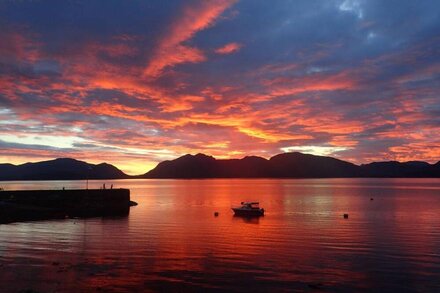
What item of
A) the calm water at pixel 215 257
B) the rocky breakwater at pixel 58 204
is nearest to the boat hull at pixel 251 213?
the calm water at pixel 215 257

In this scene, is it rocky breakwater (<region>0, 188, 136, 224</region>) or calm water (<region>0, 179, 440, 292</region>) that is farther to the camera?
rocky breakwater (<region>0, 188, 136, 224</region>)

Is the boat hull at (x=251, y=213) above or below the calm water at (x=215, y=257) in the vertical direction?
above

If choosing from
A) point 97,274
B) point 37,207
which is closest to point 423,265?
point 97,274

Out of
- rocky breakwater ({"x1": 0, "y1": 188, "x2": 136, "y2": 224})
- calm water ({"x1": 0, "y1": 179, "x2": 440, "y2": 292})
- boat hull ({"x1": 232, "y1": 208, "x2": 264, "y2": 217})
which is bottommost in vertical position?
calm water ({"x1": 0, "y1": 179, "x2": 440, "y2": 292})

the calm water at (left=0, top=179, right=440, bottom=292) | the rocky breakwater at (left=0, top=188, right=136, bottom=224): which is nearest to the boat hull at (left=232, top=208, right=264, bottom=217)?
the calm water at (left=0, top=179, right=440, bottom=292)

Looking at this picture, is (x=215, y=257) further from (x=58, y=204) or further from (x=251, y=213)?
(x=58, y=204)

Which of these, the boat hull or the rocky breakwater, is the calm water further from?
the boat hull

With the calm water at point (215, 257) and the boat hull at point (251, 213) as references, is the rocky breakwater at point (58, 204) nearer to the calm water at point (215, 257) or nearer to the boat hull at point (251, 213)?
the calm water at point (215, 257)

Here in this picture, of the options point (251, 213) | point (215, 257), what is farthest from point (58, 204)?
point (215, 257)

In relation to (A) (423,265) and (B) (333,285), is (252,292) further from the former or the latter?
(A) (423,265)

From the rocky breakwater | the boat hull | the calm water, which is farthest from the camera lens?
the boat hull

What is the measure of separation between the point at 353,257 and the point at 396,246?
1005 centimetres

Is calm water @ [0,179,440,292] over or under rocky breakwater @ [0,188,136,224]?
under

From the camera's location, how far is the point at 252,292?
26094 millimetres
